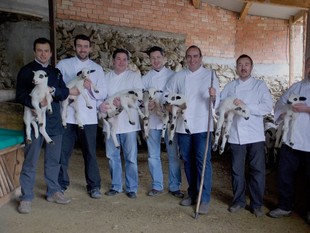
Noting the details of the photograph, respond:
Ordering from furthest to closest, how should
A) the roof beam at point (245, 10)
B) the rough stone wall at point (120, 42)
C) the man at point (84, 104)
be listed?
the roof beam at point (245, 10)
the rough stone wall at point (120, 42)
the man at point (84, 104)

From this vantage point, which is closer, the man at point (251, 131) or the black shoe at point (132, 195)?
the man at point (251, 131)

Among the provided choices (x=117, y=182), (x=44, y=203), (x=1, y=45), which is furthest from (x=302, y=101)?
(x=1, y=45)

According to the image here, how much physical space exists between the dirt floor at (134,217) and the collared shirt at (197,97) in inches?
38.2

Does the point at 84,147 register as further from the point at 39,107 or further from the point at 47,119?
the point at 39,107

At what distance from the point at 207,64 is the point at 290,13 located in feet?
9.61

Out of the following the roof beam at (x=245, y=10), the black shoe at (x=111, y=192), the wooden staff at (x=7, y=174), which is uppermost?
the roof beam at (x=245, y=10)

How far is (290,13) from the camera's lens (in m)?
10.7

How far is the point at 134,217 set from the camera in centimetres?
387

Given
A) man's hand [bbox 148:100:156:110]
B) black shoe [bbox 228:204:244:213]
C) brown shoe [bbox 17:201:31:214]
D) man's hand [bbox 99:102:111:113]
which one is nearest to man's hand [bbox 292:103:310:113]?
black shoe [bbox 228:204:244:213]

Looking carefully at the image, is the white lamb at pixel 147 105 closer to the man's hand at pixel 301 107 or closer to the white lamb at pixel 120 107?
the white lamb at pixel 120 107

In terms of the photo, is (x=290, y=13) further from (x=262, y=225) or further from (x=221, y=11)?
(x=262, y=225)

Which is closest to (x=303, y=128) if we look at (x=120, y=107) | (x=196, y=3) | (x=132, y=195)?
(x=120, y=107)

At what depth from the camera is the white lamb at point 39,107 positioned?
358cm

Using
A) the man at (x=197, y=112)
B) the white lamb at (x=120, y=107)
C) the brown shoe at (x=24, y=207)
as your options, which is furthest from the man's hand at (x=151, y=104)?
the brown shoe at (x=24, y=207)
